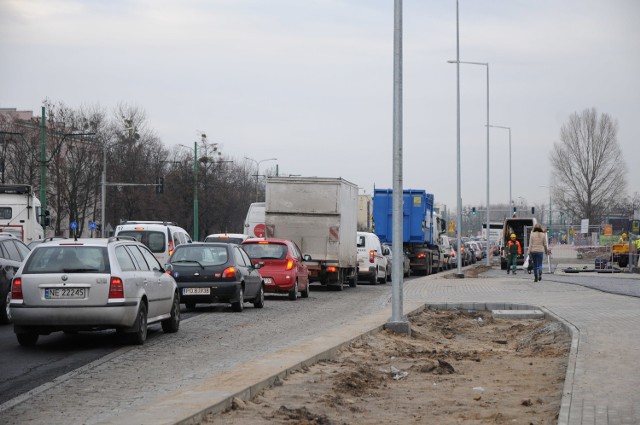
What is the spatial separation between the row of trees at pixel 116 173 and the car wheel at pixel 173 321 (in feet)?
153

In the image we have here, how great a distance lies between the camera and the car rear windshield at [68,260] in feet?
47.9

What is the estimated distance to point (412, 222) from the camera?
48.3 metres

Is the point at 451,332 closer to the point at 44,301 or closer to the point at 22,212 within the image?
the point at 44,301

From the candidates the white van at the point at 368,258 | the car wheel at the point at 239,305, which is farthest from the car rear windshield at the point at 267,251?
the white van at the point at 368,258

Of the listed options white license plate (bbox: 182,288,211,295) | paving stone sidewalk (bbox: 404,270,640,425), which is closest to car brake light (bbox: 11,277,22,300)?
paving stone sidewalk (bbox: 404,270,640,425)

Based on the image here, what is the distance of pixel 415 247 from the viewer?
50.1m

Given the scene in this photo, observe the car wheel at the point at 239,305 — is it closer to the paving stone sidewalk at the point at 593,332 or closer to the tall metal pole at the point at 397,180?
the paving stone sidewalk at the point at 593,332

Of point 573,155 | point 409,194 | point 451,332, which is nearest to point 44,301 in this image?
point 451,332

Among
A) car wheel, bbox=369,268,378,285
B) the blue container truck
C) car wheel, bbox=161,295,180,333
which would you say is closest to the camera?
car wheel, bbox=161,295,180,333

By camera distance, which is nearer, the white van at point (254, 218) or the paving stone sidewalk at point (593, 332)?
the paving stone sidewalk at point (593, 332)

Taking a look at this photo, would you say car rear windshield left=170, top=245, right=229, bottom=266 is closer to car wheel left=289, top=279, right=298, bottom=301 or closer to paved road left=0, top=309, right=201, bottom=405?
car wheel left=289, top=279, right=298, bottom=301

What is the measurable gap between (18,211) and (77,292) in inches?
977

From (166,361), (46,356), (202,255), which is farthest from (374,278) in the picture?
(166,361)

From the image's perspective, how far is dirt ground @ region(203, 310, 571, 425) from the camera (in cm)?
897
